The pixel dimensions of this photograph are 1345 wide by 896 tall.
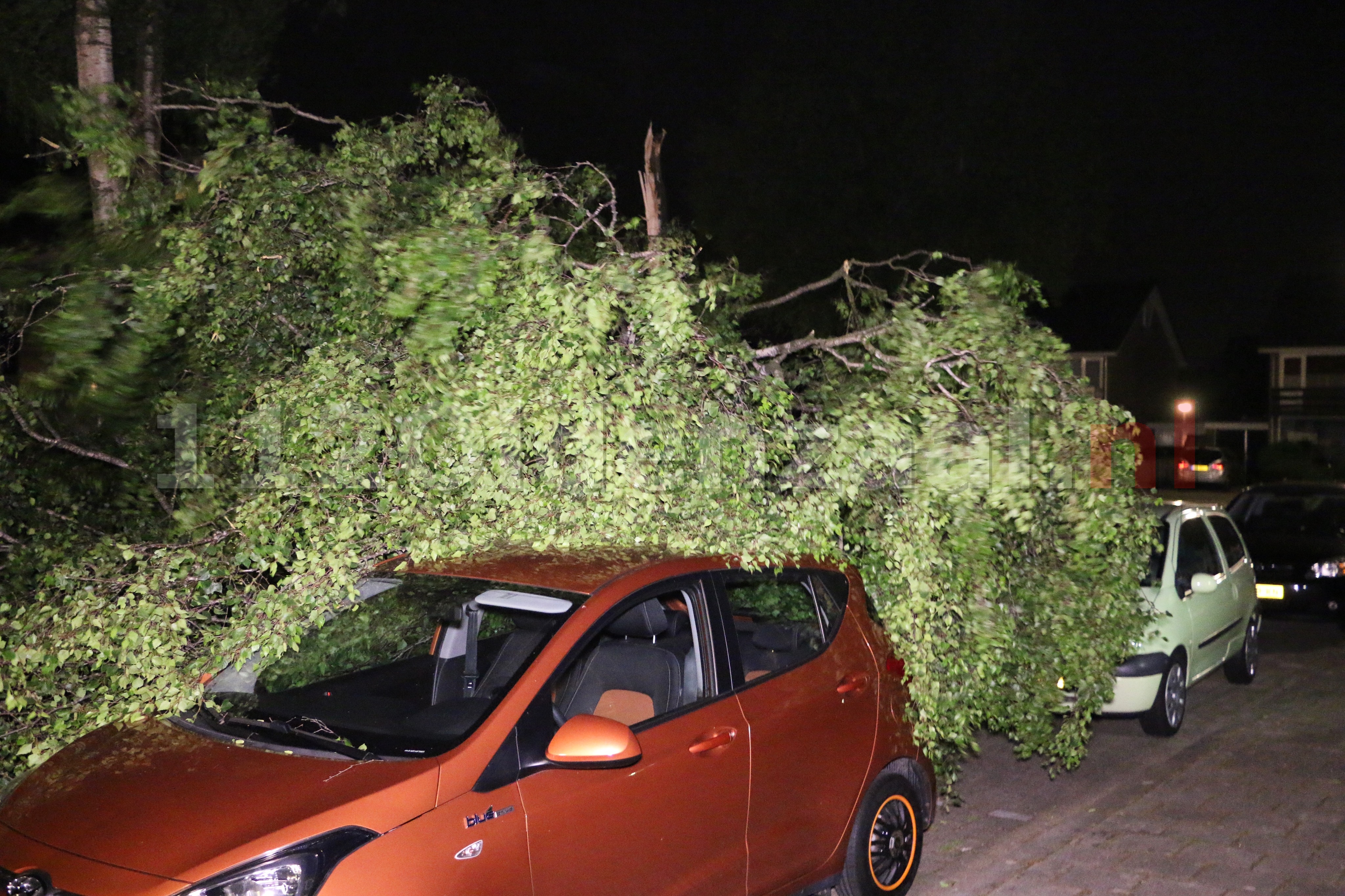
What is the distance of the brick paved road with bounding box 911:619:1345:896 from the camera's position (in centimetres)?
559

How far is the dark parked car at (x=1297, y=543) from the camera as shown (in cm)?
1216

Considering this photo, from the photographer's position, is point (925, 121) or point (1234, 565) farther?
point (925, 121)

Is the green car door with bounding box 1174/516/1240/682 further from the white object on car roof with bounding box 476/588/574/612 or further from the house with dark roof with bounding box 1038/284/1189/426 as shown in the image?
the house with dark roof with bounding box 1038/284/1189/426

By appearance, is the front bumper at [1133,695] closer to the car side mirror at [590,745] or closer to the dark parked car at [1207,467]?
the car side mirror at [590,745]

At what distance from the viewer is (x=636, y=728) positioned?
13.4 feet

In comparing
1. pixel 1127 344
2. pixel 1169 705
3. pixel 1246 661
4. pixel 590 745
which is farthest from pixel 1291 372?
pixel 590 745

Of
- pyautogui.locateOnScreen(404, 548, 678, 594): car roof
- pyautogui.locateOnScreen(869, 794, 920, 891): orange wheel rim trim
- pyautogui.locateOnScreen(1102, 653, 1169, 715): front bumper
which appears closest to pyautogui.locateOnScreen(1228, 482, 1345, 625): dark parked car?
pyautogui.locateOnScreen(1102, 653, 1169, 715): front bumper

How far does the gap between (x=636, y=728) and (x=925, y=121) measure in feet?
70.1

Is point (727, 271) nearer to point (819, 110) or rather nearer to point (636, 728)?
point (636, 728)

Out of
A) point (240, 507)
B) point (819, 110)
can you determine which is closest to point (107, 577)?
point (240, 507)

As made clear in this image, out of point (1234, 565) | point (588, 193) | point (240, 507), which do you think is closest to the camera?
point (240, 507)

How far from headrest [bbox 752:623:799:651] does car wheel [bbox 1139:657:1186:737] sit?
14.0 ft

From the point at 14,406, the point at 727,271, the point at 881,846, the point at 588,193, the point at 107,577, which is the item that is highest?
the point at 588,193

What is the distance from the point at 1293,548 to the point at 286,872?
12.1 m
